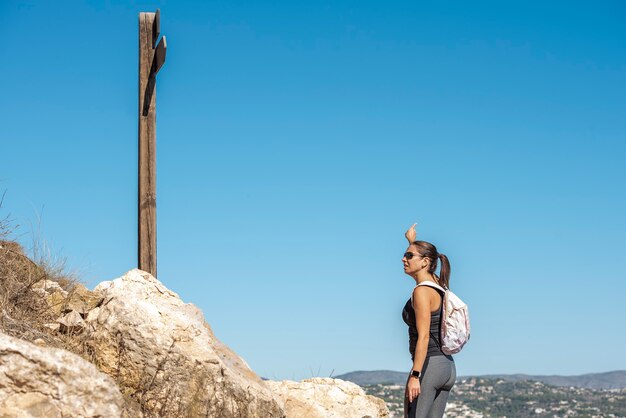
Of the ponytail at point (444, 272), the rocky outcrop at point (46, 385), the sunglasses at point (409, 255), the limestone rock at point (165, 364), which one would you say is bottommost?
the rocky outcrop at point (46, 385)

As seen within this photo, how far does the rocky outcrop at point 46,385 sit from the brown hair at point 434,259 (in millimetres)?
3069

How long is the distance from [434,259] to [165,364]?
301 centimetres

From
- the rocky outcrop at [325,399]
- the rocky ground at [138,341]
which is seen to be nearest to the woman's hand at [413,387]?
the rocky ground at [138,341]

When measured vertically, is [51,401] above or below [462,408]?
below

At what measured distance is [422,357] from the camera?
7.02 metres

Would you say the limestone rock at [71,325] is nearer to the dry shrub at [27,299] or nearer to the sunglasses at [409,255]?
the dry shrub at [27,299]

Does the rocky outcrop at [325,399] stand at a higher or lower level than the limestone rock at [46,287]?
lower

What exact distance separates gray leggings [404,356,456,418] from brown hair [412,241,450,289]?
0.70 metres

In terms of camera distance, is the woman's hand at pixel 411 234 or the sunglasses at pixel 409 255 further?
the woman's hand at pixel 411 234

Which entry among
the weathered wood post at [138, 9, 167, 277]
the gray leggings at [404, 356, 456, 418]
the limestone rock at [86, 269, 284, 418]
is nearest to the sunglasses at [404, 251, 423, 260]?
the gray leggings at [404, 356, 456, 418]

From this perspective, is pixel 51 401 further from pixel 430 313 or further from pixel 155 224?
pixel 155 224

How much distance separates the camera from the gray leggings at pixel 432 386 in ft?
23.2

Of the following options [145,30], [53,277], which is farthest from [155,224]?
[145,30]

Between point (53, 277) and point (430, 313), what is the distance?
5.25m
